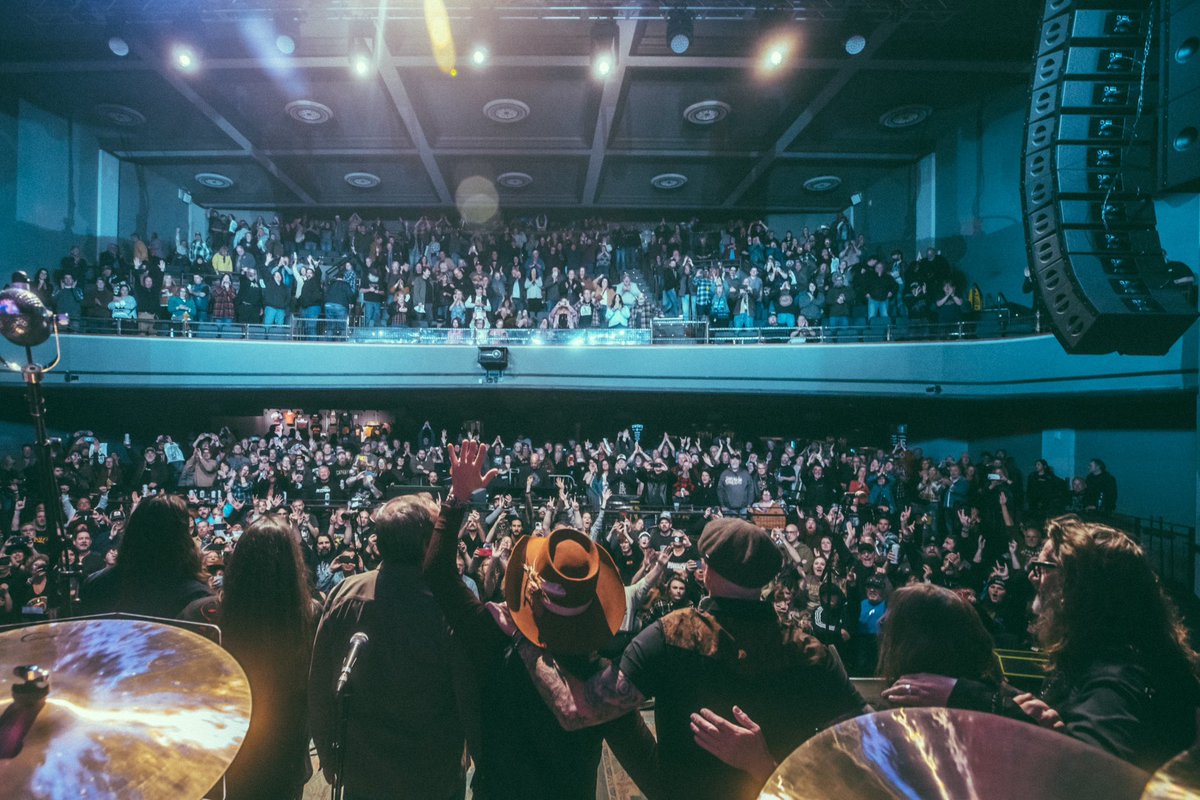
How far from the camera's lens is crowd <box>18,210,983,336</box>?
10758 millimetres

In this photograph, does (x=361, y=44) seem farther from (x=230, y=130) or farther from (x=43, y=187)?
(x=43, y=187)

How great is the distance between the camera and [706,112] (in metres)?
10.6

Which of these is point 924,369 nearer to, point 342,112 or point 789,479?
point 789,479

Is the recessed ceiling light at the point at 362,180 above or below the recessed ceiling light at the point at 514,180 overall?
below

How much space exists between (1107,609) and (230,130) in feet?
47.9

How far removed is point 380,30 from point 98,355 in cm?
780

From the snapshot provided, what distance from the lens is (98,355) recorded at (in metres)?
10.4

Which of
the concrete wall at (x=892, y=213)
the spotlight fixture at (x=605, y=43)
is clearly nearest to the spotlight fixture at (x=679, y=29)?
the spotlight fixture at (x=605, y=43)

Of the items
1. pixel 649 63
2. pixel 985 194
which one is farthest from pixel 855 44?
pixel 985 194

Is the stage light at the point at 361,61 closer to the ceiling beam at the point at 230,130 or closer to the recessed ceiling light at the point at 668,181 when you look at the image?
the ceiling beam at the point at 230,130

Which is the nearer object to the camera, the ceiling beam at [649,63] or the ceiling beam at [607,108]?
the ceiling beam at [607,108]

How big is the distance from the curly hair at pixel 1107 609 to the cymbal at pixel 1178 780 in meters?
1.03

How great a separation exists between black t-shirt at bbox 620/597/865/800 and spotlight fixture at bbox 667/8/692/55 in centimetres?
817

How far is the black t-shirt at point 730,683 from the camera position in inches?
54.6
